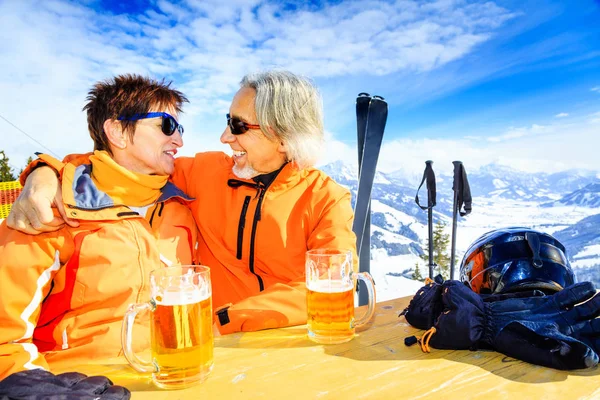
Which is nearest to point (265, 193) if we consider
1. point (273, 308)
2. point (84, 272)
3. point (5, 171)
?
point (273, 308)

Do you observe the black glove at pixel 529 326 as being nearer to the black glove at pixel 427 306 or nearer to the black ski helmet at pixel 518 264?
the black glove at pixel 427 306

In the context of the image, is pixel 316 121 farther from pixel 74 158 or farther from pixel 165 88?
pixel 74 158

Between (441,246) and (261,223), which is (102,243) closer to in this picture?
(261,223)

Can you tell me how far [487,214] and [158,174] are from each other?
247 feet

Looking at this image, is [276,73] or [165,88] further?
[276,73]

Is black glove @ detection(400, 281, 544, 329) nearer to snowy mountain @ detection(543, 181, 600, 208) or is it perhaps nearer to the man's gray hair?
the man's gray hair

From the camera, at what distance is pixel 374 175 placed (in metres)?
3.69

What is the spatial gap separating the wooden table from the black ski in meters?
2.43

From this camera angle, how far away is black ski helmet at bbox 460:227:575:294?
155cm

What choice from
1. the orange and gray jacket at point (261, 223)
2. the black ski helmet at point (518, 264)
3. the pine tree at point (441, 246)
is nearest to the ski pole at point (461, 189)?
the black ski helmet at point (518, 264)

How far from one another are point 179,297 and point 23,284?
67 cm

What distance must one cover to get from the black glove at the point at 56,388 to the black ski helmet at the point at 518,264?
1400mm

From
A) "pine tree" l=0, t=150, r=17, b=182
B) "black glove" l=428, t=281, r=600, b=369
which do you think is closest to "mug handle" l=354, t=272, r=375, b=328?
"black glove" l=428, t=281, r=600, b=369

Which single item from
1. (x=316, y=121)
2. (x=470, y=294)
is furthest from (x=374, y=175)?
(x=470, y=294)
